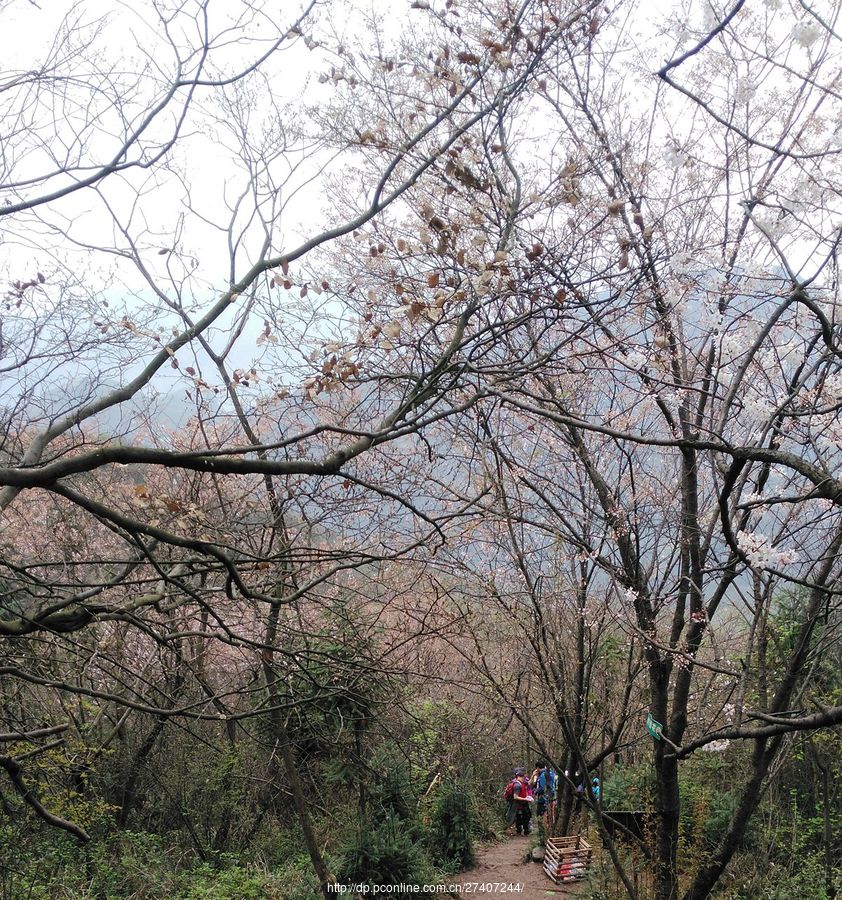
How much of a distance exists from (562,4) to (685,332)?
2.79 m

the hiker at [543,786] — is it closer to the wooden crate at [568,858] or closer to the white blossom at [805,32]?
the wooden crate at [568,858]

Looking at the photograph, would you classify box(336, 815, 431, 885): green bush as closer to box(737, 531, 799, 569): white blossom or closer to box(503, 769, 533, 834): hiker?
box(503, 769, 533, 834): hiker

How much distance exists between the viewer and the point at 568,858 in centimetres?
967


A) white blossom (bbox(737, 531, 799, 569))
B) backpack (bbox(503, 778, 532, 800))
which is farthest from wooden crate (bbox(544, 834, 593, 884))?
white blossom (bbox(737, 531, 799, 569))

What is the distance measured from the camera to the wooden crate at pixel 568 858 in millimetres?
9531

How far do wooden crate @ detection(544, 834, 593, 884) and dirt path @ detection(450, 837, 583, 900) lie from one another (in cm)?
12

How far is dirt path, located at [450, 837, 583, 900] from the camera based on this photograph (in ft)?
30.9

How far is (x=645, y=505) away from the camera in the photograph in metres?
6.98

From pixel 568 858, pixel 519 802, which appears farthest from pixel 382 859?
pixel 519 802

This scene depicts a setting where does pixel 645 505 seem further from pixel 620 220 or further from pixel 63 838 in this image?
pixel 63 838

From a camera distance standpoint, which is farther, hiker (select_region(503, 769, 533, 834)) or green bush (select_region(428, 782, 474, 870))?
hiker (select_region(503, 769, 533, 834))

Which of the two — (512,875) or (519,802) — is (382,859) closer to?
(512,875)

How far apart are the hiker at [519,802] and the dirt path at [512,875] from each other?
2.42 ft

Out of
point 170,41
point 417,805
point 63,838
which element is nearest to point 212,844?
point 63,838
